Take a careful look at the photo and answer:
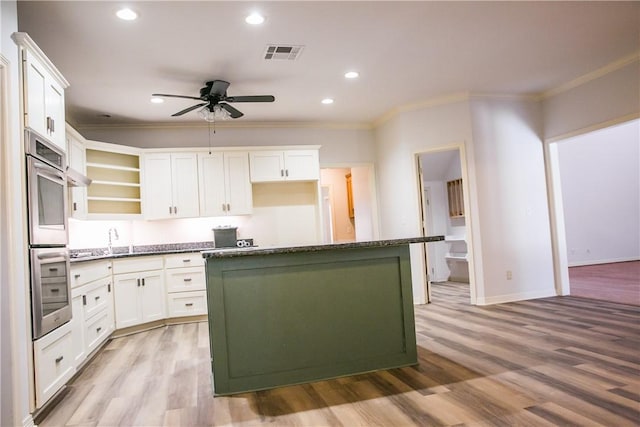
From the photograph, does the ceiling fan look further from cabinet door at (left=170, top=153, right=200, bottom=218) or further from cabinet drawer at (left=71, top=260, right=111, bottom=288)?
cabinet drawer at (left=71, top=260, right=111, bottom=288)

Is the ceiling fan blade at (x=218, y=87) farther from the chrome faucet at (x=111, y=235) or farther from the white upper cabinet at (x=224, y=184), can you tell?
the chrome faucet at (x=111, y=235)

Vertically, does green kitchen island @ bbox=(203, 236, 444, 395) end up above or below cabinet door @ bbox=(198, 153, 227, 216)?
below

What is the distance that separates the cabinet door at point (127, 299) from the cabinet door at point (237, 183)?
150 cm

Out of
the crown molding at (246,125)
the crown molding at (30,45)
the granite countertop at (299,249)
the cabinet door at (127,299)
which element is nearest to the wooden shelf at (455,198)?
the crown molding at (246,125)

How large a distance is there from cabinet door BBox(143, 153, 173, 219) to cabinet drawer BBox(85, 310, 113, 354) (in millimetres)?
1591

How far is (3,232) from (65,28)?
69.6 inches

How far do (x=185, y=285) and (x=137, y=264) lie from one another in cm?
63

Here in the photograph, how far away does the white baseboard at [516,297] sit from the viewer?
17.0 feet

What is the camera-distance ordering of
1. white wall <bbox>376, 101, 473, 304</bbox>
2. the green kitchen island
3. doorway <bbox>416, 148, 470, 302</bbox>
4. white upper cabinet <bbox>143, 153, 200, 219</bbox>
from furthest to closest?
doorway <bbox>416, 148, 470, 302</bbox>, white upper cabinet <bbox>143, 153, 200, 219</bbox>, white wall <bbox>376, 101, 473, 304</bbox>, the green kitchen island

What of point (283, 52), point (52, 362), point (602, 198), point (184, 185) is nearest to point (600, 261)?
point (602, 198)

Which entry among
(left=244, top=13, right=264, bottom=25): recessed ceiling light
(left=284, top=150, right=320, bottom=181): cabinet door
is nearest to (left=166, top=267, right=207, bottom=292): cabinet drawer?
(left=284, top=150, right=320, bottom=181): cabinet door

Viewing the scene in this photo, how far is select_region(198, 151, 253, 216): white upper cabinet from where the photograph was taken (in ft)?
18.3

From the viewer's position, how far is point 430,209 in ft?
25.3

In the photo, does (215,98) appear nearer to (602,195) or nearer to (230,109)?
(230,109)
